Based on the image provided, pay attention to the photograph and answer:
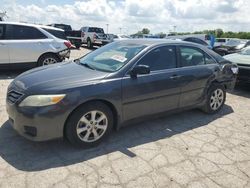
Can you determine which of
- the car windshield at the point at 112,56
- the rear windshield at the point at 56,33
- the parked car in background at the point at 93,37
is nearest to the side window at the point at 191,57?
the car windshield at the point at 112,56

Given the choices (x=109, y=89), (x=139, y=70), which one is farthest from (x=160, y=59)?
(x=109, y=89)

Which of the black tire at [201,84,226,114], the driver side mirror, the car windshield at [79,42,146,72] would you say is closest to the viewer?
the driver side mirror

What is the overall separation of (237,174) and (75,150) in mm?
2193

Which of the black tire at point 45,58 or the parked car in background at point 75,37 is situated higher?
the parked car in background at point 75,37

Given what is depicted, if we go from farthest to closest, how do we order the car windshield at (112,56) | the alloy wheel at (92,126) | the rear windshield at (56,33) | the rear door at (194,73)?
1. the rear windshield at (56,33)
2. the rear door at (194,73)
3. the car windshield at (112,56)
4. the alloy wheel at (92,126)

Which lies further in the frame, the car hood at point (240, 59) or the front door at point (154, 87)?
the car hood at point (240, 59)

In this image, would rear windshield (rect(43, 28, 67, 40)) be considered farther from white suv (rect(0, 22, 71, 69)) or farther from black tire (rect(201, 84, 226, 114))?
black tire (rect(201, 84, 226, 114))

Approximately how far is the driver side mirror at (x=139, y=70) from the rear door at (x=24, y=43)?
5.27 metres

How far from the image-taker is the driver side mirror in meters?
3.74

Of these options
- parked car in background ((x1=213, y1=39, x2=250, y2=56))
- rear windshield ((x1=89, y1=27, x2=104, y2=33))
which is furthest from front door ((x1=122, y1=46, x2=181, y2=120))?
rear windshield ((x1=89, y1=27, x2=104, y2=33))

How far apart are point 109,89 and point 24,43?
5.44 meters

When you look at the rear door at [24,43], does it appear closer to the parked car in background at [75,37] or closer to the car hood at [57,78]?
the car hood at [57,78]

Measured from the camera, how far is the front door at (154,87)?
3.81 m

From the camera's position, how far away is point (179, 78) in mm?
4414
